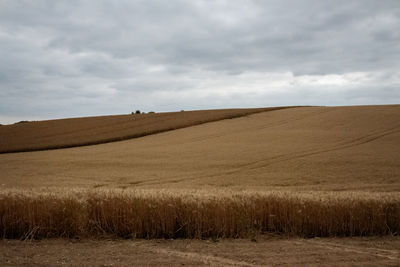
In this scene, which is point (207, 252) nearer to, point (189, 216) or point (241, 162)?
point (189, 216)

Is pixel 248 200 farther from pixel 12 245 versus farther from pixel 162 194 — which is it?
pixel 12 245

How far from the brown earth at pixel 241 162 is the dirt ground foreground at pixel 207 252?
4173 mm

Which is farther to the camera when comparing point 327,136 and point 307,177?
point 327,136

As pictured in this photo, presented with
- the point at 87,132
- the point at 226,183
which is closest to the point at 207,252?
the point at 226,183

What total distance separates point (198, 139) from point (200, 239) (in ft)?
76.6

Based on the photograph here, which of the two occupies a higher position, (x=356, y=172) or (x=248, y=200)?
(x=248, y=200)

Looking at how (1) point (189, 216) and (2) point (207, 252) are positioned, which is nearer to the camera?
(2) point (207, 252)

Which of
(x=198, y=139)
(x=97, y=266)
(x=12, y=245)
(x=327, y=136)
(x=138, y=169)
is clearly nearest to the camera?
(x=97, y=266)

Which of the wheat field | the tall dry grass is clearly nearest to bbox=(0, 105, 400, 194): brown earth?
the wheat field

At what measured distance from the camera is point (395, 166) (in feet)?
57.9

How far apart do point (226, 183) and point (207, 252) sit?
34.2 feet

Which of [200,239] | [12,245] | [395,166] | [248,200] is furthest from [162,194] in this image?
[395,166]

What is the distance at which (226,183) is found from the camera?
16.4 meters

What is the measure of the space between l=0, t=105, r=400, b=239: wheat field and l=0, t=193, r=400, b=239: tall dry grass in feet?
0.07
